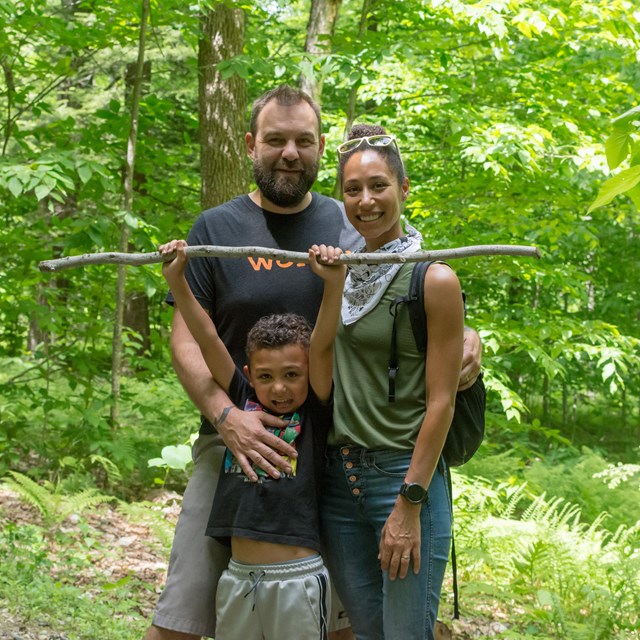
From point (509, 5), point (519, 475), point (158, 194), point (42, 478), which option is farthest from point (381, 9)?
point (42, 478)

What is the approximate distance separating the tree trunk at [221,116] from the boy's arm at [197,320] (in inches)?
160

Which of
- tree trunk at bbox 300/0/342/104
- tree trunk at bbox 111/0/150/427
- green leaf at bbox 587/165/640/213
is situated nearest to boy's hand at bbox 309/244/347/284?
green leaf at bbox 587/165/640/213

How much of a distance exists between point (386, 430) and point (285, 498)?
411 mm

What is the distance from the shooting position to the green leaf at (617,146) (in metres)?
1.28

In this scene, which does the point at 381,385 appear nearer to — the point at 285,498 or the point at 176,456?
the point at 285,498

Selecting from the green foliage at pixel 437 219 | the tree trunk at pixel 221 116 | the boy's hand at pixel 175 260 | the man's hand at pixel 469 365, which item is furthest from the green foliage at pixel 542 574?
the tree trunk at pixel 221 116

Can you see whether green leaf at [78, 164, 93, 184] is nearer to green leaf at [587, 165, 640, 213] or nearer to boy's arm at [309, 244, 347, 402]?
boy's arm at [309, 244, 347, 402]

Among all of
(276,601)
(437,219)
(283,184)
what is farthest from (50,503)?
(437,219)

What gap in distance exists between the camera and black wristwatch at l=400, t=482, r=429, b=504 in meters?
2.07

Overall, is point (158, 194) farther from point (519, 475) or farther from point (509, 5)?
point (519, 475)

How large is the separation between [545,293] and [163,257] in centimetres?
963

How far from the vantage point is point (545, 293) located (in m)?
11.0

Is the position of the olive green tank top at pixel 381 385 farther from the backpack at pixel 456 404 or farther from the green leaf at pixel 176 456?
the green leaf at pixel 176 456

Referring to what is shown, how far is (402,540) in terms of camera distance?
2080 mm
